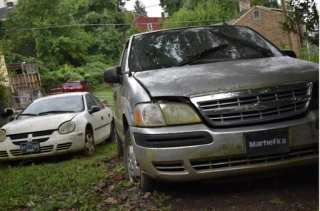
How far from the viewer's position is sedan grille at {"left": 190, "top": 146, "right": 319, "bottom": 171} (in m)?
3.33

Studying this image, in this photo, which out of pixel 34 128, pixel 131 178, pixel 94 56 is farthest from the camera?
pixel 94 56

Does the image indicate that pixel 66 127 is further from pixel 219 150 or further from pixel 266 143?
pixel 266 143

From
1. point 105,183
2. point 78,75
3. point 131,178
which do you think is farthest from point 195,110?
point 78,75

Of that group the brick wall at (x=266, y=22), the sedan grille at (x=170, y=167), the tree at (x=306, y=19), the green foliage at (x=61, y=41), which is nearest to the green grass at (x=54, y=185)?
the sedan grille at (x=170, y=167)

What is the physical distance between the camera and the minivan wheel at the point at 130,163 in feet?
13.6

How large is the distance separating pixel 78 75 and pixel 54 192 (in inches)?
1561

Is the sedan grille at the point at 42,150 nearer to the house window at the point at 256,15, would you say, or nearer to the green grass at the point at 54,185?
the green grass at the point at 54,185

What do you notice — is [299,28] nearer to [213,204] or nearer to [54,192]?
[213,204]

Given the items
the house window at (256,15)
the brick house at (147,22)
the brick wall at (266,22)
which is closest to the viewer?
the brick wall at (266,22)

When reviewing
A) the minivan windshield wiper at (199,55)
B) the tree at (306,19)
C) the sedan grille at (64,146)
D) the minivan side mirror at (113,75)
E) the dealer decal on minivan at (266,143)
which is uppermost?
the tree at (306,19)

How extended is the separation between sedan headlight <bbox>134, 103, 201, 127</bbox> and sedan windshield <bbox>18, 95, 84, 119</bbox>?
4898mm

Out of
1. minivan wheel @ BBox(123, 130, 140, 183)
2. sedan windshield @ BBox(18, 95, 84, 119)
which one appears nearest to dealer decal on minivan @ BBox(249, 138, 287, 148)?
minivan wheel @ BBox(123, 130, 140, 183)

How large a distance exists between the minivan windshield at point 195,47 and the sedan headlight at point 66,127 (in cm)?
281

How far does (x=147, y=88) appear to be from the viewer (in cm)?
365
